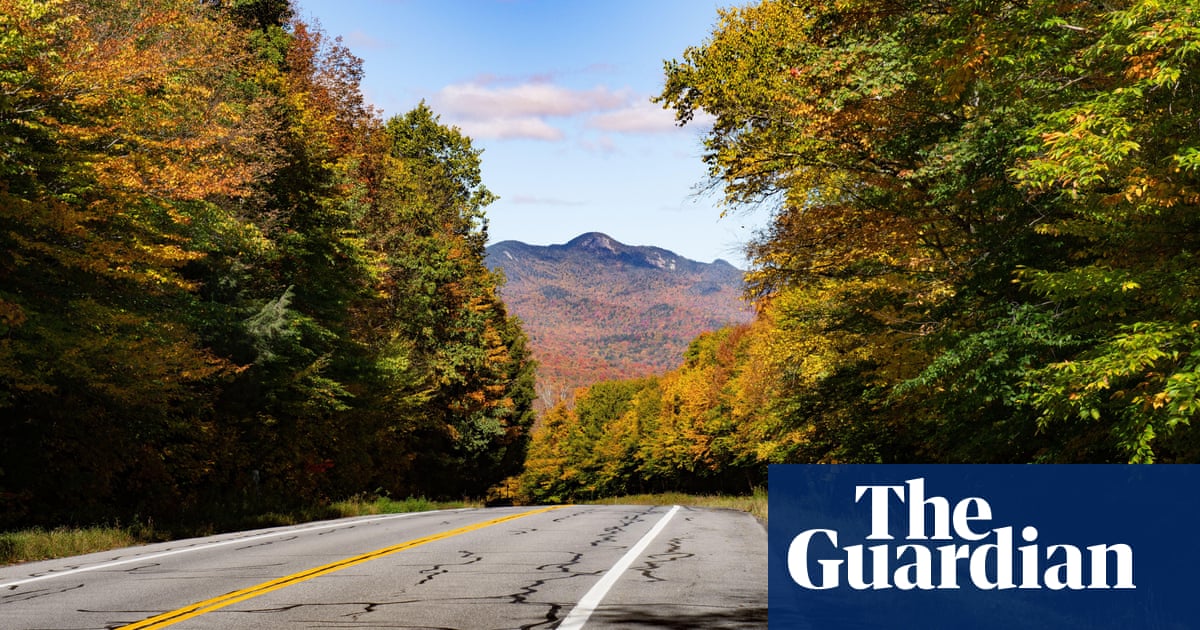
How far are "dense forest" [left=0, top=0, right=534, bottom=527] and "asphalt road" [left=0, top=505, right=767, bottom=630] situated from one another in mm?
5858

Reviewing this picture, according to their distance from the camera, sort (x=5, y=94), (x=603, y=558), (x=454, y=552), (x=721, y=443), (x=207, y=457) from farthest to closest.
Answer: (x=721, y=443)
(x=207, y=457)
(x=5, y=94)
(x=454, y=552)
(x=603, y=558)

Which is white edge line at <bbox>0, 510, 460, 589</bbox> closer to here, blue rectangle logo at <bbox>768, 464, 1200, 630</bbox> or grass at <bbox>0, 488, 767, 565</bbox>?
grass at <bbox>0, 488, 767, 565</bbox>

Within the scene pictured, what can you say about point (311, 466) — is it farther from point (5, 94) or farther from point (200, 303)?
point (5, 94)

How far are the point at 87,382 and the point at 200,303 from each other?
22.5ft

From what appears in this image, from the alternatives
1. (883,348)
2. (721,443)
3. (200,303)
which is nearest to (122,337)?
(200,303)

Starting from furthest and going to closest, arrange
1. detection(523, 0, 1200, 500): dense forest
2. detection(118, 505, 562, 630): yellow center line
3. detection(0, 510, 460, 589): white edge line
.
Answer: detection(0, 510, 460, 589): white edge line < detection(523, 0, 1200, 500): dense forest < detection(118, 505, 562, 630): yellow center line

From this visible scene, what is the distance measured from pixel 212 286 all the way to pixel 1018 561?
22683 mm

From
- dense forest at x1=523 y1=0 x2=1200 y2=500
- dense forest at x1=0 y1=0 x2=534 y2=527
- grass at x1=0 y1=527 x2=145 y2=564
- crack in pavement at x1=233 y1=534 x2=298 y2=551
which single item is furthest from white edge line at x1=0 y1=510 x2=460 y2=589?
dense forest at x1=523 y1=0 x2=1200 y2=500

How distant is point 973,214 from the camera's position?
48.4 ft

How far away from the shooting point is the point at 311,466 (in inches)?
1287

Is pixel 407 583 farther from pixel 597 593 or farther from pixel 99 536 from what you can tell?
pixel 99 536

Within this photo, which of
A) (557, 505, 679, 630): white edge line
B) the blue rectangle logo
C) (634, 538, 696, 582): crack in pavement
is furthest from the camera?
(634, 538, 696, 582): crack in pavement

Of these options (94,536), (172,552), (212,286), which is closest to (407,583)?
(172,552)

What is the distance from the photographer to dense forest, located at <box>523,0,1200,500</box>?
874 centimetres
